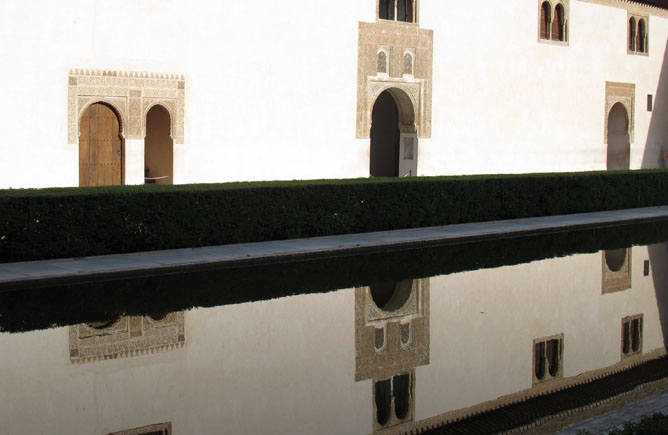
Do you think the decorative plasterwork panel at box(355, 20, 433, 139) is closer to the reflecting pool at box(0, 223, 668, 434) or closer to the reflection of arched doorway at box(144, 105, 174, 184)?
the reflection of arched doorway at box(144, 105, 174, 184)

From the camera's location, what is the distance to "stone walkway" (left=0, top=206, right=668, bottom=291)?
8898 millimetres

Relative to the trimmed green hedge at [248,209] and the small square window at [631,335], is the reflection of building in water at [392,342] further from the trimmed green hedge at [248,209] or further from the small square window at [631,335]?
the trimmed green hedge at [248,209]

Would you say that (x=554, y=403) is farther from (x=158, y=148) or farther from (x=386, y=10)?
(x=386, y=10)

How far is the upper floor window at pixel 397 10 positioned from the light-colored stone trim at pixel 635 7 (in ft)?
18.4

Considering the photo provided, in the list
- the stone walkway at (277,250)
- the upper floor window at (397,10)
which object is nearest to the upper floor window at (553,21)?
the upper floor window at (397,10)

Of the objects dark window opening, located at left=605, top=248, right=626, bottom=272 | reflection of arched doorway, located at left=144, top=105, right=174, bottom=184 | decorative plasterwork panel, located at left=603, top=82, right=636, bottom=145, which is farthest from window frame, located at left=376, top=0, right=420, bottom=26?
dark window opening, located at left=605, top=248, right=626, bottom=272

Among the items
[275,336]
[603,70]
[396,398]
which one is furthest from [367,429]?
[603,70]

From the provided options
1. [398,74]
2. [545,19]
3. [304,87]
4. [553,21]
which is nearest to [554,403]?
[304,87]

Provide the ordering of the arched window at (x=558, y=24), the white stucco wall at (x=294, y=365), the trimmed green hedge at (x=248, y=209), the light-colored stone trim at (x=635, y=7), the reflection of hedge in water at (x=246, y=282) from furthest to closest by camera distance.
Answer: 1. the light-colored stone trim at (x=635, y=7)
2. the arched window at (x=558, y=24)
3. the trimmed green hedge at (x=248, y=209)
4. the reflection of hedge in water at (x=246, y=282)
5. the white stucco wall at (x=294, y=365)

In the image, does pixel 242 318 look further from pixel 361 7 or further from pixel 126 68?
pixel 361 7

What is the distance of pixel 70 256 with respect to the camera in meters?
9.91

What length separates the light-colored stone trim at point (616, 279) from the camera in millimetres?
8961

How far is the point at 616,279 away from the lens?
374 inches

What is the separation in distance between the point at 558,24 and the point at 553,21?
244 millimetres
